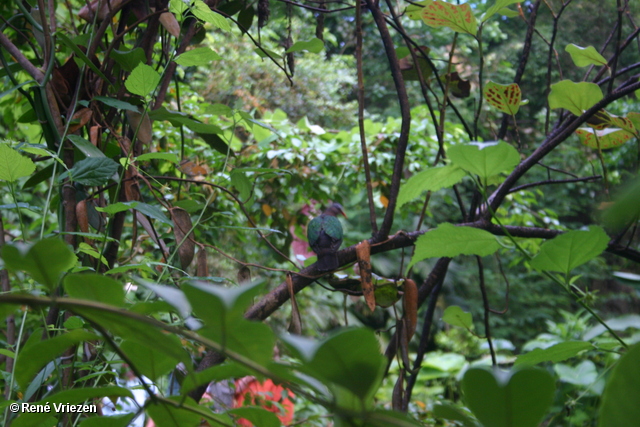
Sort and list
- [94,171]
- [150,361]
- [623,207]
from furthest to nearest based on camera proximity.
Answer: [94,171]
[150,361]
[623,207]

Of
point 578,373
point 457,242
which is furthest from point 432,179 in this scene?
point 578,373

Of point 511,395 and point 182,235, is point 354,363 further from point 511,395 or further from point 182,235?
Answer: point 182,235

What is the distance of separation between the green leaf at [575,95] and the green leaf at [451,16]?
0.39 ft

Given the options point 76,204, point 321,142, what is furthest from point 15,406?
point 321,142

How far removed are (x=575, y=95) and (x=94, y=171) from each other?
0.44 m

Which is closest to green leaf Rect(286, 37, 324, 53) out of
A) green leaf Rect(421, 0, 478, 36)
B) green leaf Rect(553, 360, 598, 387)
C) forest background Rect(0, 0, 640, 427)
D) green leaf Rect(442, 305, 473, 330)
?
forest background Rect(0, 0, 640, 427)

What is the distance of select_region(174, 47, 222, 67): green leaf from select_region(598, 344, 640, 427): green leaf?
454 mm

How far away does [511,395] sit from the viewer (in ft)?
0.43

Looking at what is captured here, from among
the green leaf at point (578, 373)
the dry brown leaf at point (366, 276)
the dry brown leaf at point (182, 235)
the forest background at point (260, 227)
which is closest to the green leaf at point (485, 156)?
the forest background at point (260, 227)

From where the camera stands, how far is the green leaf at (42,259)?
0.49ft

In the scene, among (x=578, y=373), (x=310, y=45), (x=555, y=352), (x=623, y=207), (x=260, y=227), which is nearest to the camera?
(x=623, y=207)

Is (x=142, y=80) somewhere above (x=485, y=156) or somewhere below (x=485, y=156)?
above

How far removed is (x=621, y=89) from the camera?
472 millimetres

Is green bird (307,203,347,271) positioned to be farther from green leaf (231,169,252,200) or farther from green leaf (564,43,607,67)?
green leaf (564,43,607,67)
